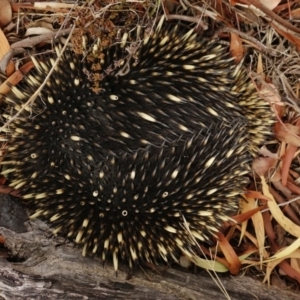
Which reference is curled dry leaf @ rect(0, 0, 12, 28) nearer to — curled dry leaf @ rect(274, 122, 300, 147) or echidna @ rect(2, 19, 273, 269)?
echidna @ rect(2, 19, 273, 269)

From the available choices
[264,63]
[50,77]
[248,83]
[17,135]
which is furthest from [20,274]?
[264,63]

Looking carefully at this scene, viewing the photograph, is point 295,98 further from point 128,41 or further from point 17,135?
point 17,135

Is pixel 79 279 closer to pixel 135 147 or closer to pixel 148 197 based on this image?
pixel 148 197

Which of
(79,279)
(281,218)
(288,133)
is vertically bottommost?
(79,279)

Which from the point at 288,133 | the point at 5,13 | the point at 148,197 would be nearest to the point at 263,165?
the point at 288,133

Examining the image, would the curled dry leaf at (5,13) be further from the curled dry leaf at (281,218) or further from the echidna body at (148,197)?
the curled dry leaf at (281,218)
